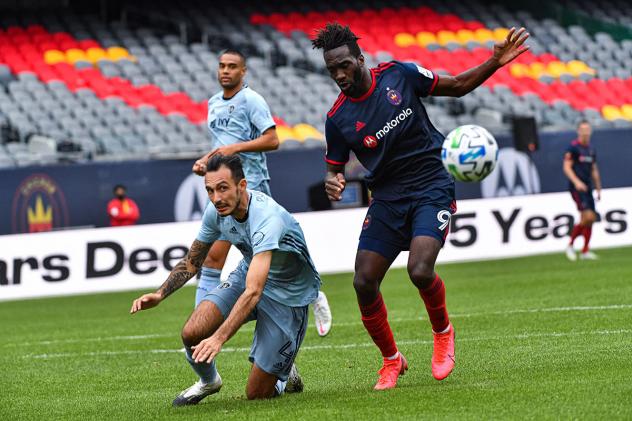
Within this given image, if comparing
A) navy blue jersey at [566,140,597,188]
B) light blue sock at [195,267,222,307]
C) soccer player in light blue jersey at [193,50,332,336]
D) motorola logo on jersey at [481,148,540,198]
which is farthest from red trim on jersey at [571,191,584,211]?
light blue sock at [195,267,222,307]

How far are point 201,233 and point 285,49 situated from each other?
2405 cm

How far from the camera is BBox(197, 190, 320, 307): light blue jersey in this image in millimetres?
7457

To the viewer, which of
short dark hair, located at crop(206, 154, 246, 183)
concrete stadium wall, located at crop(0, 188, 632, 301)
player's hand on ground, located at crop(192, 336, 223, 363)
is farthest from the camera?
concrete stadium wall, located at crop(0, 188, 632, 301)

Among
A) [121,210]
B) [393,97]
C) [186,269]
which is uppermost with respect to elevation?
[393,97]

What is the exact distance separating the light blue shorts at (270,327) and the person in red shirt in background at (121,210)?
15.4 m

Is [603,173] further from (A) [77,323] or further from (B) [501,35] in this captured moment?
(A) [77,323]

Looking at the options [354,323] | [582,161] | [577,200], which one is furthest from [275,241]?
[582,161]

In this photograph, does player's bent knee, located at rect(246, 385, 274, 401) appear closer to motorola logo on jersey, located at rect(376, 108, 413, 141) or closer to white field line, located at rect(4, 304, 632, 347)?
motorola logo on jersey, located at rect(376, 108, 413, 141)

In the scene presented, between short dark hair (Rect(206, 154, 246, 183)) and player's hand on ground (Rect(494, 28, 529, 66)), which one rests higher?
player's hand on ground (Rect(494, 28, 529, 66))

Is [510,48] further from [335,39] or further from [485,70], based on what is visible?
[335,39]

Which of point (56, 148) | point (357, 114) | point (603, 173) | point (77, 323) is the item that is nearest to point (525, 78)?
point (603, 173)

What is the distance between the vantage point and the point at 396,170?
8.27 meters

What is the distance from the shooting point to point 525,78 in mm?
33094

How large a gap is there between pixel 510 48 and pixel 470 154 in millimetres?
3585
